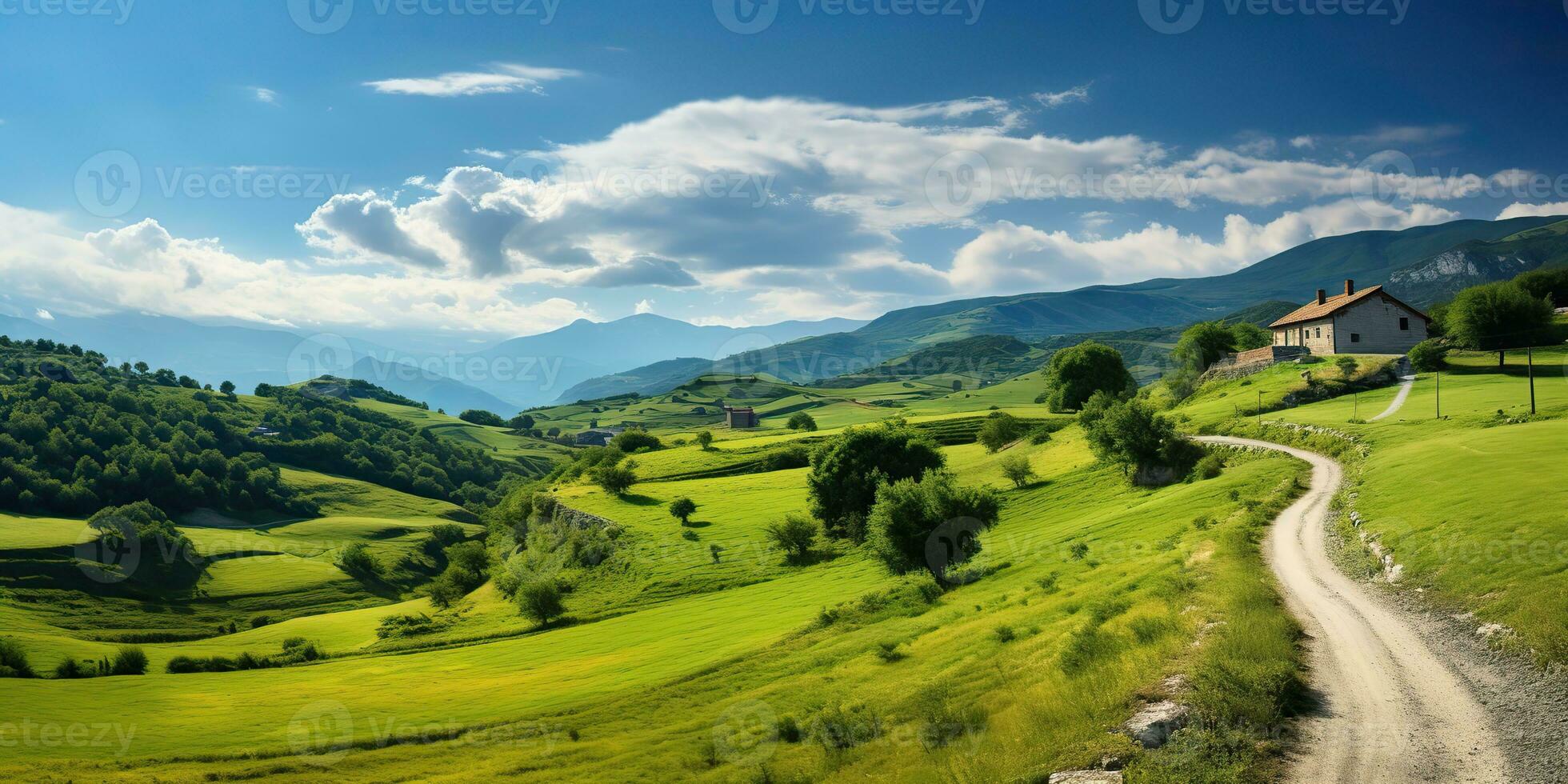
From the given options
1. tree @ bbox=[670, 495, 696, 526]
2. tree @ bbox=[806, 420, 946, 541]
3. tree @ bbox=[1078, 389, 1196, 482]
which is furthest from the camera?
tree @ bbox=[670, 495, 696, 526]

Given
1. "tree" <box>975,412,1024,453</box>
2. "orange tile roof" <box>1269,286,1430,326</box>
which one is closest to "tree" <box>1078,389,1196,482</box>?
"orange tile roof" <box>1269,286,1430,326</box>

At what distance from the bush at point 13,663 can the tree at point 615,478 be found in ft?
198

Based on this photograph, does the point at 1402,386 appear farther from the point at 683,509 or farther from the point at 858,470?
the point at 683,509

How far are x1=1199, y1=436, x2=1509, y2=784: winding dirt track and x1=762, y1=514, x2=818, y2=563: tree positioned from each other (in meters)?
48.6

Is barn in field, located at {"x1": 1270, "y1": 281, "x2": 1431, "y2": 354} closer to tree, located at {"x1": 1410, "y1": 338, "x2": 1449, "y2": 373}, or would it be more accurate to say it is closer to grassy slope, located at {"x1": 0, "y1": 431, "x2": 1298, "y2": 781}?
tree, located at {"x1": 1410, "y1": 338, "x2": 1449, "y2": 373}

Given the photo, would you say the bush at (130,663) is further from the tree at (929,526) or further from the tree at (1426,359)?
the tree at (1426,359)

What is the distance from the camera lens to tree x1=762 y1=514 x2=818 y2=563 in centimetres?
6831

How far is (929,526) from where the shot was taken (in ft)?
144

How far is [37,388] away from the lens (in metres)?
196

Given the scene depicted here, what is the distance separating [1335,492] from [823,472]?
4707 cm

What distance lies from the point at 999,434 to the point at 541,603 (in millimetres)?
56312

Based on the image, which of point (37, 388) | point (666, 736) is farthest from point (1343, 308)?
point (37, 388)

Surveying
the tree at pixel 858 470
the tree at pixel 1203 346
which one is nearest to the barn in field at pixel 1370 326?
the tree at pixel 1203 346

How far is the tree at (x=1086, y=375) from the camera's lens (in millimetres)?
105125
